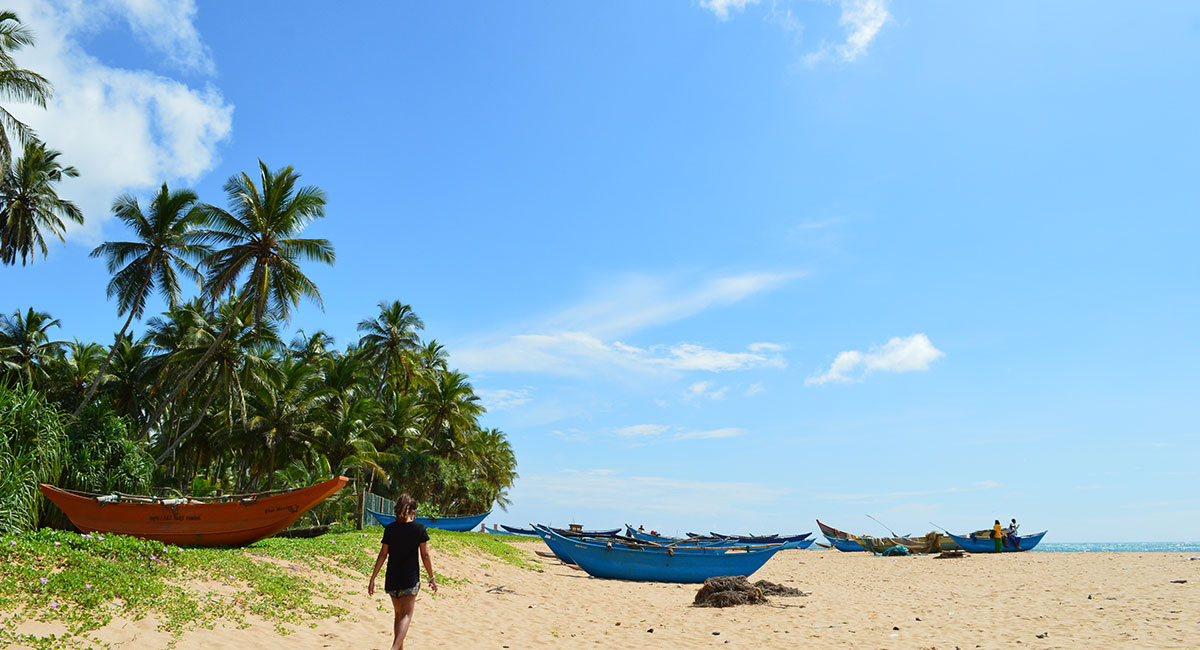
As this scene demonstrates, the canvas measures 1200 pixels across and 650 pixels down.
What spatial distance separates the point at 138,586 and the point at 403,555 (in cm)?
438

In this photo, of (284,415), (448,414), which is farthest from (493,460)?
(284,415)

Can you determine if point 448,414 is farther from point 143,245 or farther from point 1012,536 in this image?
point 1012,536

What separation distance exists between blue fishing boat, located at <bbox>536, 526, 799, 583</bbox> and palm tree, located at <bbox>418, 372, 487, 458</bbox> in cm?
2244

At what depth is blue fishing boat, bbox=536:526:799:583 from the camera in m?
18.9

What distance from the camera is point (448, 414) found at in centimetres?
4169

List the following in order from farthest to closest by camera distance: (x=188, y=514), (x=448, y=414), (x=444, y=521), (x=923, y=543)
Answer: (x=448, y=414), (x=923, y=543), (x=444, y=521), (x=188, y=514)

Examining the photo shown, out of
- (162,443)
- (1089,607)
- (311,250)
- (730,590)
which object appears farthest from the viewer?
(162,443)

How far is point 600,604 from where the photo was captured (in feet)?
47.3

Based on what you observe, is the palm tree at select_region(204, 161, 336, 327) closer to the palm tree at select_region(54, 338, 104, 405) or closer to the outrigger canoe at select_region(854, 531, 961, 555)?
the palm tree at select_region(54, 338, 104, 405)

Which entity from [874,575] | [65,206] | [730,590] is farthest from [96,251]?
[874,575]

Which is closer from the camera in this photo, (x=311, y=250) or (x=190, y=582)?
(x=190, y=582)

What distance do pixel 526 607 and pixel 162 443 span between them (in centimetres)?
2919

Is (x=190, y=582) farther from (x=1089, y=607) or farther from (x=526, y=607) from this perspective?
(x=1089, y=607)

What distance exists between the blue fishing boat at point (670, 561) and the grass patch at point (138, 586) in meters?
8.44
